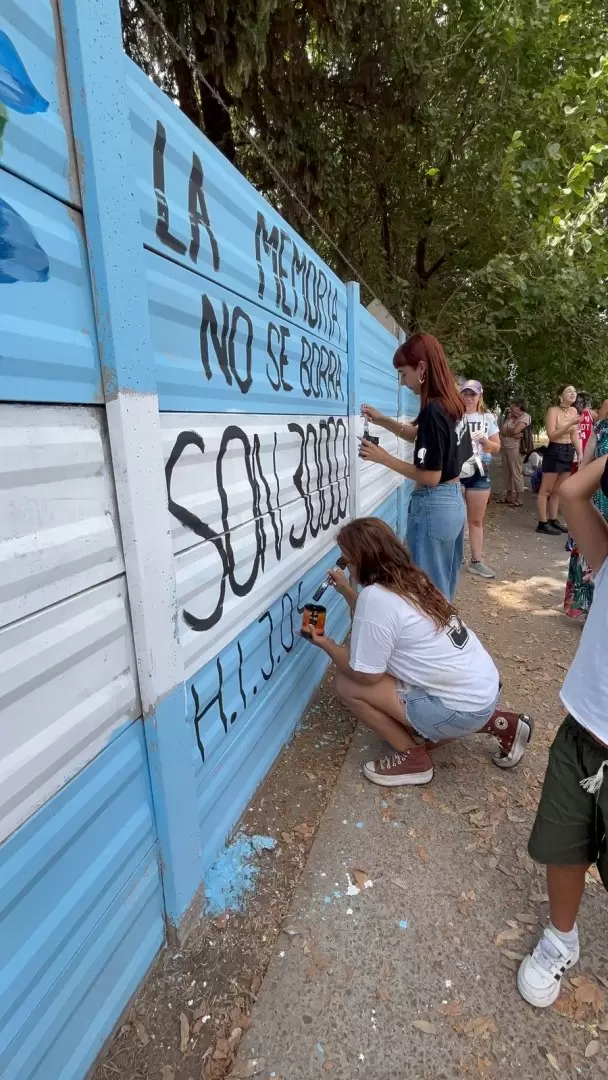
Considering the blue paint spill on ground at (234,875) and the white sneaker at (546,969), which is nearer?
the white sneaker at (546,969)

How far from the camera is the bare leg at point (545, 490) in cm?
749

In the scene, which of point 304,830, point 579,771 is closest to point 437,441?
point 579,771

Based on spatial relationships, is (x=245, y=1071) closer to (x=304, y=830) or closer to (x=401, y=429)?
(x=304, y=830)

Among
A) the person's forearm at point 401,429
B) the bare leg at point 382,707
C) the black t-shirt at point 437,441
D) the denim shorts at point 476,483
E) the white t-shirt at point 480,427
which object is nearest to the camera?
the bare leg at point 382,707

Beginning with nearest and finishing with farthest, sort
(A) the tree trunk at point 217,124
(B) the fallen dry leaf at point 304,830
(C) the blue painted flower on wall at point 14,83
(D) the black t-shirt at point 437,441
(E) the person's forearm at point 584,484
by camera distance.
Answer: (C) the blue painted flower on wall at point 14,83 < (E) the person's forearm at point 584,484 < (B) the fallen dry leaf at point 304,830 < (D) the black t-shirt at point 437,441 < (A) the tree trunk at point 217,124

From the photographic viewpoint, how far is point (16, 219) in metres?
1.08

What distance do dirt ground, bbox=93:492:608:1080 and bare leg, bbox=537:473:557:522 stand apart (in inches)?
152

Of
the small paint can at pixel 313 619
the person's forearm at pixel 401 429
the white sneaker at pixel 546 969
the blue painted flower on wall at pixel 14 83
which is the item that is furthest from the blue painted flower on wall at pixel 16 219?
the person's forearm at pixel 401 429

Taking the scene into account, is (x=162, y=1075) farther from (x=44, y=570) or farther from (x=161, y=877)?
(x=44, y=570)

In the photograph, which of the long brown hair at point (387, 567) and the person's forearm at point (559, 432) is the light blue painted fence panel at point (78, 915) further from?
the person's forearm at point (559, 432)

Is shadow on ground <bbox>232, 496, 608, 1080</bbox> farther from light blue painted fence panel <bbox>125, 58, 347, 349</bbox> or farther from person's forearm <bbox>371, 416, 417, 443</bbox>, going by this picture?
light blue painted fence panel <bbox>125, 58, 347, 349</bbox>

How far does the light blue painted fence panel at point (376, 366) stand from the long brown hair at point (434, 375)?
1.23 m

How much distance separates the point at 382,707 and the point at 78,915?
1485 mm

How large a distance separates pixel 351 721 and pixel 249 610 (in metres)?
1.26
